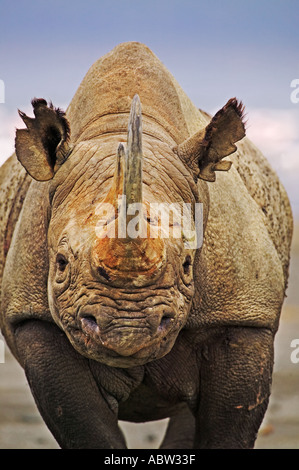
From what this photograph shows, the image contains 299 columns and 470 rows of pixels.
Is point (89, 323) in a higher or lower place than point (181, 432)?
higher

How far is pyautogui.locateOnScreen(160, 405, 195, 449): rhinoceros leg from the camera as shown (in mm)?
8914

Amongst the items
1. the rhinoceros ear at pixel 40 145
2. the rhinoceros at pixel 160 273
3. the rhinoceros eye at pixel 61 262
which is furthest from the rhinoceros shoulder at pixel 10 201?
the rhinoceros eye at pixel 61 262

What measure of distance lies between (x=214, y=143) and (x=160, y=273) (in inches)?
47.3

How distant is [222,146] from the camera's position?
6035 millimetres

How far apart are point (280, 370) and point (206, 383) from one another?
5376 millimetres

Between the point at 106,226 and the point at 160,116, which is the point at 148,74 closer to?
the point at 160,116

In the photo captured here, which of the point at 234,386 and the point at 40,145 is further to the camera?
the point at 234,386

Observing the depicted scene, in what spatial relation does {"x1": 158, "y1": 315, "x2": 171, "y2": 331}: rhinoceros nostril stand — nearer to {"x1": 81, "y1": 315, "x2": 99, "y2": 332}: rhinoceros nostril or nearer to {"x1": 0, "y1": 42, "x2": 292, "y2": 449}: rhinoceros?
{"x1": 0, "y1": 42, "x2": 292, "y2": 449}: rhinoceros

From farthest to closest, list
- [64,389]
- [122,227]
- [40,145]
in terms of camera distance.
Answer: [64,389], [40,145], [122,227]

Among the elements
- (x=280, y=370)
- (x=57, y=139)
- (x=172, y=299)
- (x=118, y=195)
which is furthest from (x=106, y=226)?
(x=280, y=370)

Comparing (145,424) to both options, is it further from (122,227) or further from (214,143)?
(122,227)

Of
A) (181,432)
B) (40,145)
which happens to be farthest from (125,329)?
(181,432)

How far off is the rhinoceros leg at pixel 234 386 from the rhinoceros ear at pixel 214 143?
1073mm

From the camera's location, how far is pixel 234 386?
6605mm
